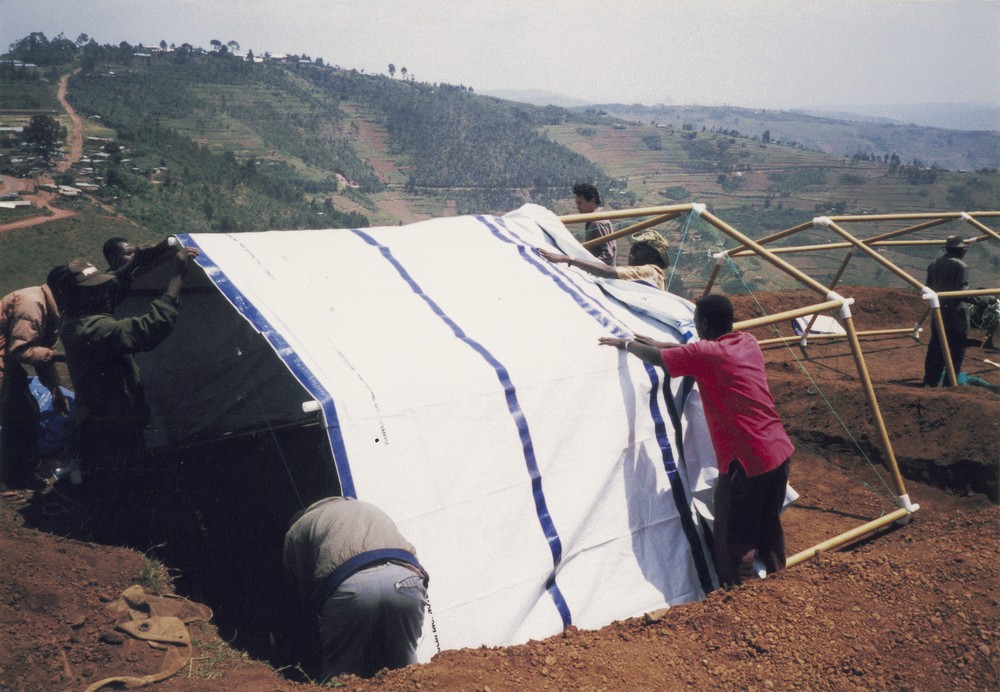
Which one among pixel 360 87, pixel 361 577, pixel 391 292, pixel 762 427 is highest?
pixel 360 87

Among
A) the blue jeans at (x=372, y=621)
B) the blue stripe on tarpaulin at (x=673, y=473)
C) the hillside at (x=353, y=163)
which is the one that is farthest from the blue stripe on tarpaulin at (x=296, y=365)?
the hillside at (x=353, y=163)

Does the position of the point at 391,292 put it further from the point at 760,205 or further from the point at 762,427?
the point at 760,205

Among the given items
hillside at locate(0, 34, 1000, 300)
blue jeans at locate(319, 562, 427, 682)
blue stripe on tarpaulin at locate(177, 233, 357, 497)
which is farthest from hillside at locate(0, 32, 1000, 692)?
hillside at locate(0, 34, 1000, 300)

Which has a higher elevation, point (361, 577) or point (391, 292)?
Answer: point (391, 292)

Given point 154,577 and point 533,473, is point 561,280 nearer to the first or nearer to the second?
point 533,473

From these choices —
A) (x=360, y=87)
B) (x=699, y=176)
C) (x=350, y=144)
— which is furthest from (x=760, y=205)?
(x=360, y=87)

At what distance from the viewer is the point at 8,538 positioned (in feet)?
13.8

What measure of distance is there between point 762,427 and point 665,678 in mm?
1628

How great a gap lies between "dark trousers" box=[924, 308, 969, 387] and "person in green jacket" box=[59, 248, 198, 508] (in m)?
8.90

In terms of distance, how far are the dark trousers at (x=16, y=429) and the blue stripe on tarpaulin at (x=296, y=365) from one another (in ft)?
6.12

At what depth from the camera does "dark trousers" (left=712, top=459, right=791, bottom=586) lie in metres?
4.26

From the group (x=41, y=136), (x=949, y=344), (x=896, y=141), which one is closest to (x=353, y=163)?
(x=41, y=136)

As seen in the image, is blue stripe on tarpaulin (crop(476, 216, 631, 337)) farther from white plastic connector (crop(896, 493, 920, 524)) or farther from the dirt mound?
white plastic connector (crop(896, 493, 920, 524))

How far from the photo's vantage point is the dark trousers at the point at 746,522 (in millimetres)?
4258
